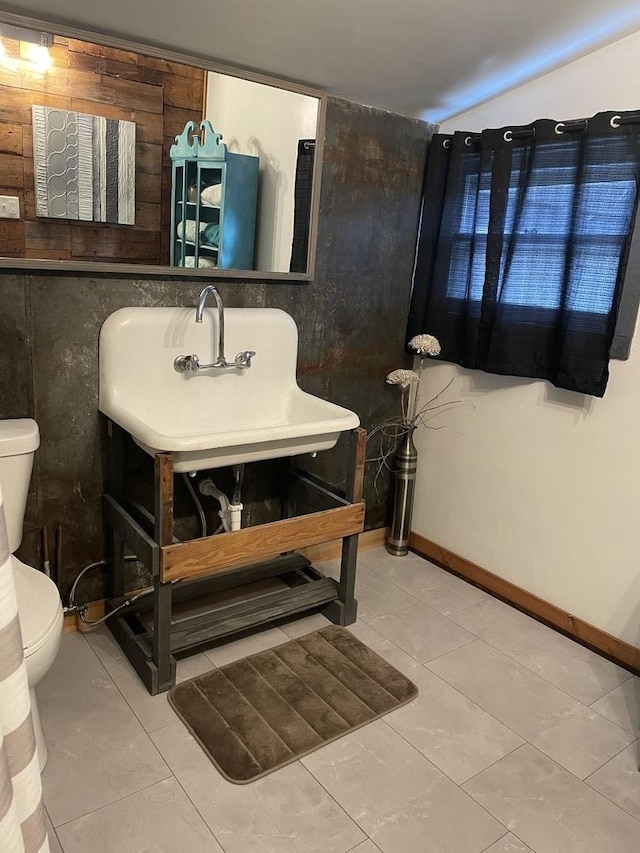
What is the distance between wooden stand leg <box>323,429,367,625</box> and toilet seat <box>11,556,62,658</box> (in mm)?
1057

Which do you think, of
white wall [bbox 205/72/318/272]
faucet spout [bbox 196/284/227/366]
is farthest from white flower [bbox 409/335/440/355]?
faucet spout [bbox 196/284/227/366]

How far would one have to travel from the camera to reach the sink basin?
1979 mm

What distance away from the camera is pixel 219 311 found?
7.39 ft

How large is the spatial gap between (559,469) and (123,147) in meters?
1.88

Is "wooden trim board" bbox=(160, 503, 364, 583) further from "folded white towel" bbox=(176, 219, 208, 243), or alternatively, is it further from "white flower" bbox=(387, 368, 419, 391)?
"folded white towel" bbox=(176, 219, 208, 243)

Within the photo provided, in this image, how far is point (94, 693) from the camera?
206cm

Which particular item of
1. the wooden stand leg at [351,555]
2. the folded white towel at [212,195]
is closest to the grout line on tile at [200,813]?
the wooden stand leg at [351,555]

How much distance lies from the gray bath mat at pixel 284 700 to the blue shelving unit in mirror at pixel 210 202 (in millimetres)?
1381

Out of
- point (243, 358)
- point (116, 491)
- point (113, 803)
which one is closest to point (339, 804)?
point (113, 803)

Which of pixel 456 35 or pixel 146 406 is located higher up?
pixel 456 35

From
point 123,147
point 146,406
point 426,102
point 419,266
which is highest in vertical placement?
point 426,102

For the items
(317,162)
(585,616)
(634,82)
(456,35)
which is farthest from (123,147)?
(585,616)

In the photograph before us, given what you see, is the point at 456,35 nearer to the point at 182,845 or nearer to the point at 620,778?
the point at 620,778

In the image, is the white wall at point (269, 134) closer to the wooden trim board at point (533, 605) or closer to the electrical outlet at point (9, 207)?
the electrical outlet at point (9, 207)
